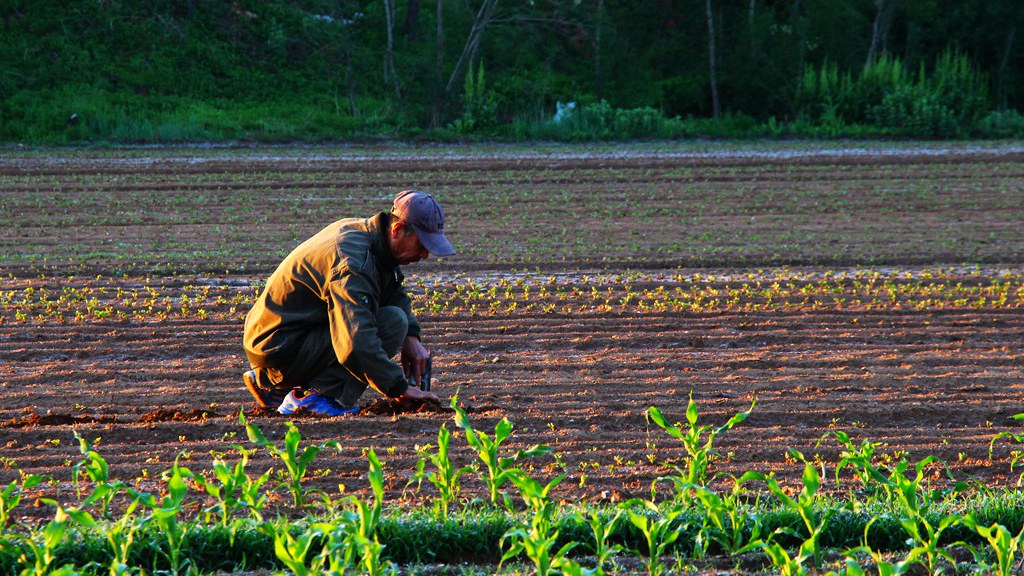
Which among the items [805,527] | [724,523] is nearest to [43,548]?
[724,523]

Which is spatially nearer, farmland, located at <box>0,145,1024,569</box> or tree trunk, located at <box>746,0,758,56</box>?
farmland, located at <box>0,145,1024,569</box>

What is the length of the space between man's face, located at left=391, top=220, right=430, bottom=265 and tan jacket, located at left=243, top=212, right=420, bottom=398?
0.07 meters

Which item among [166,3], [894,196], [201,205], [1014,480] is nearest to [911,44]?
[894,196]

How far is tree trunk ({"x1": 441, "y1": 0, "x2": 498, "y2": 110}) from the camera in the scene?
24631mm

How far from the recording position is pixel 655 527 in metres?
4.30

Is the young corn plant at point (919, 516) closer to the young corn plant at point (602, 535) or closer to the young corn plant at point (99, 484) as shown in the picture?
the young corn plant at point (602, 535)

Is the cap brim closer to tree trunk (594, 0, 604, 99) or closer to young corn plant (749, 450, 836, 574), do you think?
young corn plant (749, 450, 836, 574)

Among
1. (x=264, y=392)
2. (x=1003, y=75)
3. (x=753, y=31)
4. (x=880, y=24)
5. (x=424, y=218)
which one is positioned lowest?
(x=264, y=392)

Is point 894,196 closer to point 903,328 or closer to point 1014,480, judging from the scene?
point 903,328

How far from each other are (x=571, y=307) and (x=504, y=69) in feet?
67.6

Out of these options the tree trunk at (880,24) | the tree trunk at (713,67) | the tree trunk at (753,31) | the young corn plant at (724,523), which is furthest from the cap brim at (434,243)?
the tree trunk at (880,24)

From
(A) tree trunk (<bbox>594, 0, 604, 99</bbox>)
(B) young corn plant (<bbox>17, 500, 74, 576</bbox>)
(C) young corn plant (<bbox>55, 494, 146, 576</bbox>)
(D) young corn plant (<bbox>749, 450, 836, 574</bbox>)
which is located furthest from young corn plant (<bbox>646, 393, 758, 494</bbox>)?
(A) tree trunk (<bbox>594, 0, 604, 99</bbox>)

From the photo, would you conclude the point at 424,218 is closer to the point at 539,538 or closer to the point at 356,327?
the point at 356,327

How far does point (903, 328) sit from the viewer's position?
8789 millimetres
